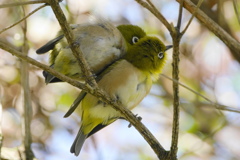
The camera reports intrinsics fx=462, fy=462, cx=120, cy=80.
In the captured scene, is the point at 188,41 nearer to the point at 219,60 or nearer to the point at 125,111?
the point at 219,60

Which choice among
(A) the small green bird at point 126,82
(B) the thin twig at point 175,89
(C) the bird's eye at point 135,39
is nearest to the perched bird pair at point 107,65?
(A) the small green bird at point 126,82

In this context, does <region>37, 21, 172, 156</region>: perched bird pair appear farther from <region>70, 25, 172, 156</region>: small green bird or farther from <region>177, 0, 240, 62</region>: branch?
<region>177, 0, 240, 62</region>: branch

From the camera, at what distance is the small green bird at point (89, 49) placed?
3.59m

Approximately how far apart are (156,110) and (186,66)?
622mm

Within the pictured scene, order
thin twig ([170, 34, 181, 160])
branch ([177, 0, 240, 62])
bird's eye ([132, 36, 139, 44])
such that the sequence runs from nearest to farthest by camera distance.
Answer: thin twig ([170, 34, 181, 160]), branch ([177, 0, 240, 62]), bird's eye ([132, 36, 139, 44])

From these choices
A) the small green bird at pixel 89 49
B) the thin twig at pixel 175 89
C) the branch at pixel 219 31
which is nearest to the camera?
the thin twig at pixel 175 89

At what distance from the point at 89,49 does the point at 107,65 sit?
0.26 m

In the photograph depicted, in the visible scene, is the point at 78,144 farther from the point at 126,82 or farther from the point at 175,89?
the point at 175,89

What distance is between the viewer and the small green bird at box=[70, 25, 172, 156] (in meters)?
3.73

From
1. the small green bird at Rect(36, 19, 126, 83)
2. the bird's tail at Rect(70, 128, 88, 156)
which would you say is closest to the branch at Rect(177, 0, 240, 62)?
the small green bird at Rect(36, 19, 126, 83)

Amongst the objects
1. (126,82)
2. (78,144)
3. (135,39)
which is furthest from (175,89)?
(135,39)

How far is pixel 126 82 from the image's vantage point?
373cm

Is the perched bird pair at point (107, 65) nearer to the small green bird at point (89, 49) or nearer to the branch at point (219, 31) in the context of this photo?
the small green bird at point (89, 49)

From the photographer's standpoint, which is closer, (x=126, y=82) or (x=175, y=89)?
(x=175, y=89)
